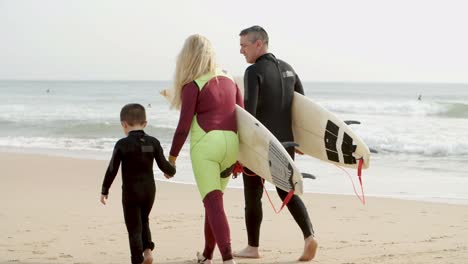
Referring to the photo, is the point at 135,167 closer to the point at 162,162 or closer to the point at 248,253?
the point at 162,162

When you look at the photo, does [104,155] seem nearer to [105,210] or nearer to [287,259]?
[105,210]

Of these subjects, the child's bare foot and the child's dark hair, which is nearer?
the child's dark hair

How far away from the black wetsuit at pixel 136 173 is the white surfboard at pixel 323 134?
1.32m

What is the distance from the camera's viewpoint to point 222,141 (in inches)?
170

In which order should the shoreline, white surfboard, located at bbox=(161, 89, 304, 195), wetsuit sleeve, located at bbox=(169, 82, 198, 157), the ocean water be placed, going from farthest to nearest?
the ocean water
the shoreline
white surfboard, located at bbox=(161, 89, 304, 195)
wetsuit sleeve, located at bbox=(169, 82, 198, 157)

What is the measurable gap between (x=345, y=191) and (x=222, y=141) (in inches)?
191

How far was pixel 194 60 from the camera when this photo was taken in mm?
4324

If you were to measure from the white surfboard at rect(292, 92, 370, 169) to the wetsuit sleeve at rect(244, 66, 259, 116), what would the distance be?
48 centimetres

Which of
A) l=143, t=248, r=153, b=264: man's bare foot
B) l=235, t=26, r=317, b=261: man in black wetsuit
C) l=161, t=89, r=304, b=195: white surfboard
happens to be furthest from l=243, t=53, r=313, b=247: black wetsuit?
l=143, t=248, r=153, b=264: man's bare foot

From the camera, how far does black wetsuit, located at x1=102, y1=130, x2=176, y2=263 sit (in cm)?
432

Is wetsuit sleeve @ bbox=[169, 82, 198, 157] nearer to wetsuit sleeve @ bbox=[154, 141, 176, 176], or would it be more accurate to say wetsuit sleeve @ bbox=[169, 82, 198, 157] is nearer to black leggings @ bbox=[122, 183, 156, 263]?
wetsuit sleeve @ bbox=[154, 141, 176, 176]

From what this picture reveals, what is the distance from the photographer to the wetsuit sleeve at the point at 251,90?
4773mm

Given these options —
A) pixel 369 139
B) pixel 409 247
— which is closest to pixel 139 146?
pixel 409 247

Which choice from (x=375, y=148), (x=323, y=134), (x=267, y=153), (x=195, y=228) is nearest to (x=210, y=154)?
(x=267, y=153)
